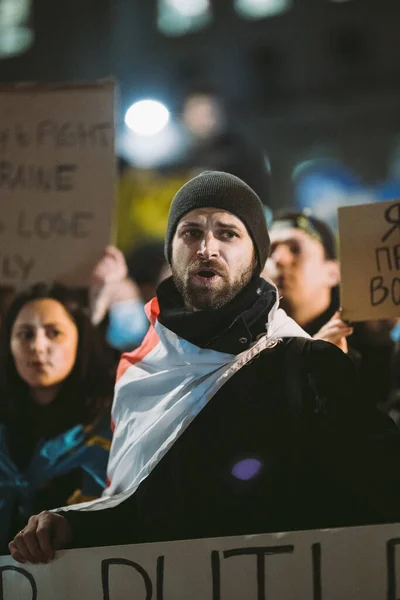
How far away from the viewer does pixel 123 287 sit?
201 centimetres

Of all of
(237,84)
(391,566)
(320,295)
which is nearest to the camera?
(391,566)

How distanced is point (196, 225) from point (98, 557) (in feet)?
2.51

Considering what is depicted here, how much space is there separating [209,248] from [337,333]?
1.25ft

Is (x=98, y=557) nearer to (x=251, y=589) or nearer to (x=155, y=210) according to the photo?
(x=251, y=589)

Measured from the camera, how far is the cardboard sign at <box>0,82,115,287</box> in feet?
6.43

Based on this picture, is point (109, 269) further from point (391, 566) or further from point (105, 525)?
point (391, 566)

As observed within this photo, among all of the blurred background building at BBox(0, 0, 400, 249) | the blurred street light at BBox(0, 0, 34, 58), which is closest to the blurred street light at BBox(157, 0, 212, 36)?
the blurred background building at BBox(0, 0, 400, 249)

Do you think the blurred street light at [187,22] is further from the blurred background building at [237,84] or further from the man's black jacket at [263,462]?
the man's black jacket at [263,462]

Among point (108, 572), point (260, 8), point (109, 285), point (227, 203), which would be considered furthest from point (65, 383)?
point (260, 8)

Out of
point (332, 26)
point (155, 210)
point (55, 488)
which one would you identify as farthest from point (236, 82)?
point (55, 488)

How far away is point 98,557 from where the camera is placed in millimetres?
1519

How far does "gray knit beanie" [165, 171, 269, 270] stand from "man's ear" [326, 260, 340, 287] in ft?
0.68

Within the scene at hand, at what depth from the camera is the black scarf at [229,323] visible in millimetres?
1608

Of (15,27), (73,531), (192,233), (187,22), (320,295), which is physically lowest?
(73,531)
